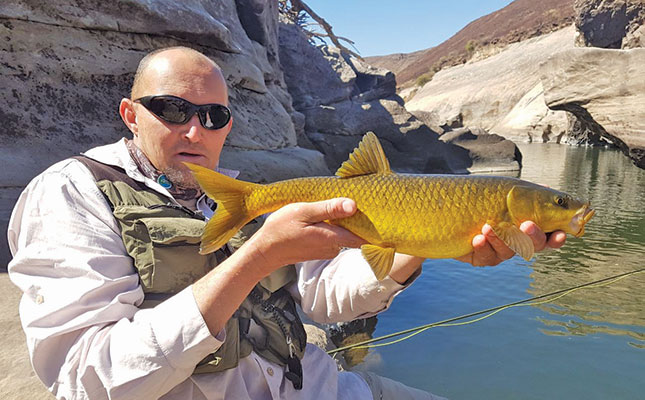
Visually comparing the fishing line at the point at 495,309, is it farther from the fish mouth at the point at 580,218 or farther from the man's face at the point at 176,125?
the man's face at the point at 176,125

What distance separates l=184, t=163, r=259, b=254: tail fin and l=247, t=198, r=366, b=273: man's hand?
8.4 inches

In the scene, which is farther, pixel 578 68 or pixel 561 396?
pixel 578 68

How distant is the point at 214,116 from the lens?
247 cm

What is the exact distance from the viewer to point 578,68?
489 inches

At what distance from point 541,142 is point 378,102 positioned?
29.0m

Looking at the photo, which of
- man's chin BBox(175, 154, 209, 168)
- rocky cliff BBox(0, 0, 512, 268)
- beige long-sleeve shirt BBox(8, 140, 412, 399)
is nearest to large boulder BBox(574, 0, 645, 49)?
rocky cliff BBox(0, 0, 512, 268)

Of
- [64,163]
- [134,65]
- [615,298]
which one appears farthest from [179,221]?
[134,65]

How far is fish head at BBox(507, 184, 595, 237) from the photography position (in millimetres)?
2236

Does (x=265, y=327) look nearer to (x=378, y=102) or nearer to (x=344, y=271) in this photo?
(x=344, y=271)

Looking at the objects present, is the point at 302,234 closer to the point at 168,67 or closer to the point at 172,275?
the point at 172,275

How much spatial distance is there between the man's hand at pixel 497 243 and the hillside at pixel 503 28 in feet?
257

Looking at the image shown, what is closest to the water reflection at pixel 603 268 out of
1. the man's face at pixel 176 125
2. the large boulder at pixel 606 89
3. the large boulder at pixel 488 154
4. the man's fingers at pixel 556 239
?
the large boulder at pixel 606 89

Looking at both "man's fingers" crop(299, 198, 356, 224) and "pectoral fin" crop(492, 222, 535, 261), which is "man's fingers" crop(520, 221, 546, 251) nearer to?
"pectoral fin" crop(492, 222, 535, 261)

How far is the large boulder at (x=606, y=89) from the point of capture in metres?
11.3
